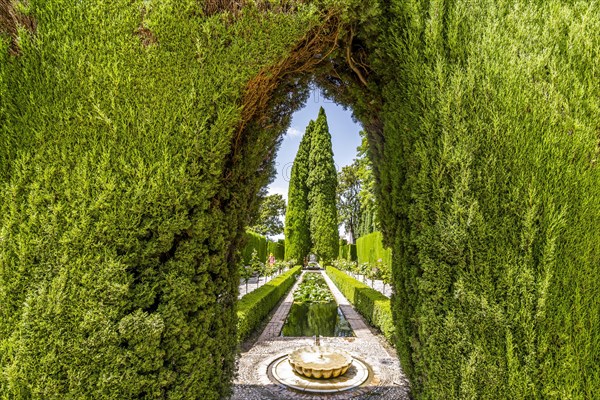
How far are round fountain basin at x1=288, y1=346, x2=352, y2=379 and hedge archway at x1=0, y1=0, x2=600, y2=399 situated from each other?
112 inches

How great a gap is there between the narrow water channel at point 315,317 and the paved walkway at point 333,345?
0.99 feet

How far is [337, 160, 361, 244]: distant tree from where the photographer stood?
34188mm

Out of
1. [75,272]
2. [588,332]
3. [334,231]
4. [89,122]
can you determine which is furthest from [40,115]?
[334,231]

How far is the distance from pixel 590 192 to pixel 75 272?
304 centimetres

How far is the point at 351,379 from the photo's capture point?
447 cm

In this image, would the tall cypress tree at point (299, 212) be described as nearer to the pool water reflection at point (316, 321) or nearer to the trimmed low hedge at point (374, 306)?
the trimmed low hedge at point (374, 306)

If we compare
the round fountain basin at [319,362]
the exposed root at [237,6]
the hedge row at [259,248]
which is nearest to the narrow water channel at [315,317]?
the round fountain basin at [319,362]

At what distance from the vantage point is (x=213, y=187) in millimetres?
1831

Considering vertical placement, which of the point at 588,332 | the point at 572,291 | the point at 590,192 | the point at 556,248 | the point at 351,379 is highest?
the point at 590,192

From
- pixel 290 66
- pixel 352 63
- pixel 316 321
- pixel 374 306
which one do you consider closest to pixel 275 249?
pixel 316 321

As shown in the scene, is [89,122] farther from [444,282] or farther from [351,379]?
[351,379]

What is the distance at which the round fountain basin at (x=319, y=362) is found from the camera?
A: 4.41 meters

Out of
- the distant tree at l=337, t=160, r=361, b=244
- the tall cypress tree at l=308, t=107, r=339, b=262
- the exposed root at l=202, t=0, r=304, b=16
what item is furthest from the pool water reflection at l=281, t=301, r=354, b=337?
the distant tree at l=337, t=160, r=361, b=244

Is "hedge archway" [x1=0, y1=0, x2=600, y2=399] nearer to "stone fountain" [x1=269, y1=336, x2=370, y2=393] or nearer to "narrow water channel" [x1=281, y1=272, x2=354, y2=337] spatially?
"stone fountain" [x1=269, y1=336, x2=370, y2=393]
